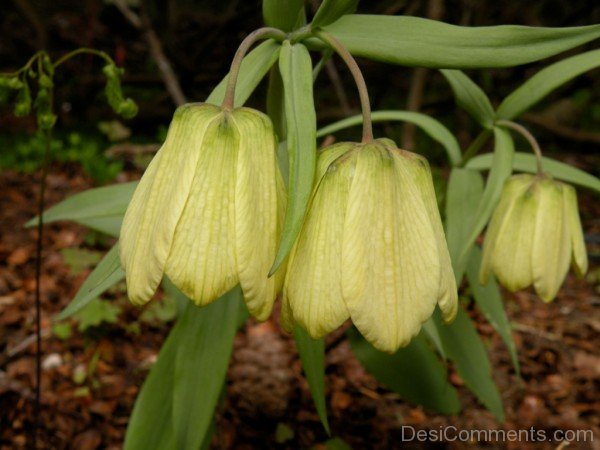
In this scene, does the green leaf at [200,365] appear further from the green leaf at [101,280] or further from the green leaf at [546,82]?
the green leaf at [546,82]

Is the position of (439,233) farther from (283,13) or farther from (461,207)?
(461,207)

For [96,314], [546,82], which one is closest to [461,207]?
[546,82]

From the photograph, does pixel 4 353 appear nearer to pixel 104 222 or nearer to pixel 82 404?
pixel 82 404

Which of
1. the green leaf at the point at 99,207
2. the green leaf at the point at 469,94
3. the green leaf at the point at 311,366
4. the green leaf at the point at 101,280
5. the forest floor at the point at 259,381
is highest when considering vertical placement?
the green leaf at the point at 469,94

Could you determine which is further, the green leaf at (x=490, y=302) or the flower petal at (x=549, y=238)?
the green leaf at (x=490, y=302)

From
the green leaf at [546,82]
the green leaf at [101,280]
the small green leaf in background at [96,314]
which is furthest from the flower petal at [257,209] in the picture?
the small green leaf in background at [96,314]

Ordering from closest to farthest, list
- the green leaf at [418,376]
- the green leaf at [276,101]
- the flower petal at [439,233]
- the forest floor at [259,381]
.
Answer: the flower petal at [439,233] < the green leaf at [276,101] < the green leaf at [418,376] < the forest floor at [259,381]

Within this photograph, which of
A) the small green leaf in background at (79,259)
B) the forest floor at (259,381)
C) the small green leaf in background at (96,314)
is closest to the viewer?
the forest floor at (259,381)
